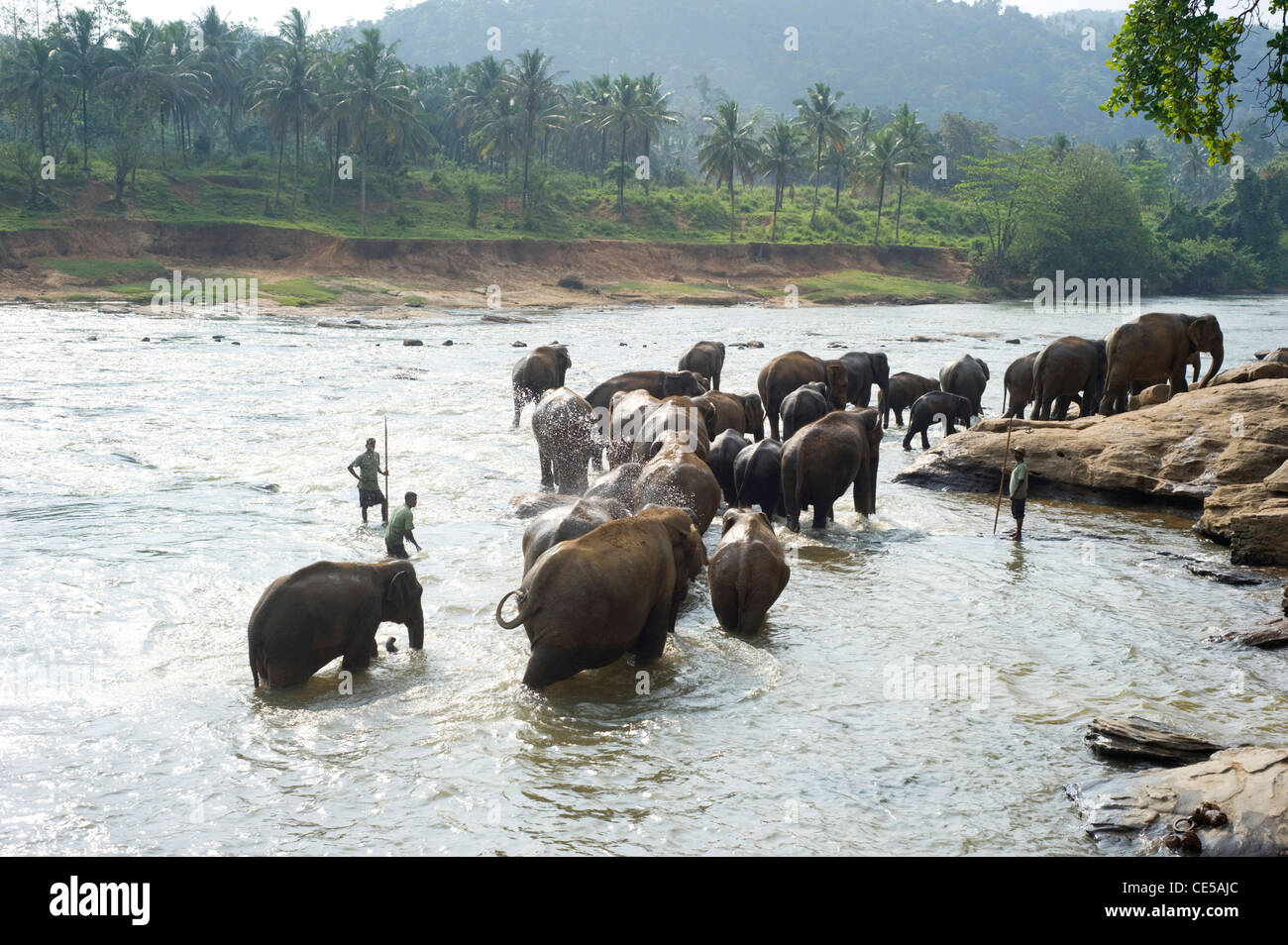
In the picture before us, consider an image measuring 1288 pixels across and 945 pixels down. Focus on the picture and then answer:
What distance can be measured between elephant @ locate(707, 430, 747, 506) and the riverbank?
37.4m

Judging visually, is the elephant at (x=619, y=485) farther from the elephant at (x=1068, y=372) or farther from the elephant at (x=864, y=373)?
the elephant at (x=864, y=373)

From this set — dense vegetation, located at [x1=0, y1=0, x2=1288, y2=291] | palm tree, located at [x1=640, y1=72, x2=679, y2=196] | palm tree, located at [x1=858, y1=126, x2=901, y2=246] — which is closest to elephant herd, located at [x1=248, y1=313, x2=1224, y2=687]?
dense vegetation, located at [x1=0, y1=0, x2=1288, y2=291]

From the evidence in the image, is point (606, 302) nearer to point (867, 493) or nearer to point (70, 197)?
point (70, 197)

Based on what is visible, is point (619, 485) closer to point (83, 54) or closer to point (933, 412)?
point (933, 412)

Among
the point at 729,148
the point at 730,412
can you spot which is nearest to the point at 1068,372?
the point at 730,412

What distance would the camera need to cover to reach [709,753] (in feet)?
23.7

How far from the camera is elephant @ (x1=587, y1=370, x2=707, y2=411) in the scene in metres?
17.2

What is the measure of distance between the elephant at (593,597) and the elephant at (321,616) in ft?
3.18

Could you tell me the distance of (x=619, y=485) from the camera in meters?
11.5

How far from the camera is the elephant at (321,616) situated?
7801 mm

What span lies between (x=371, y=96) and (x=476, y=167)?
25.7m

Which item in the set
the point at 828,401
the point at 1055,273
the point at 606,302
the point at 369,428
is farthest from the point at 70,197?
the point at 1055,273
